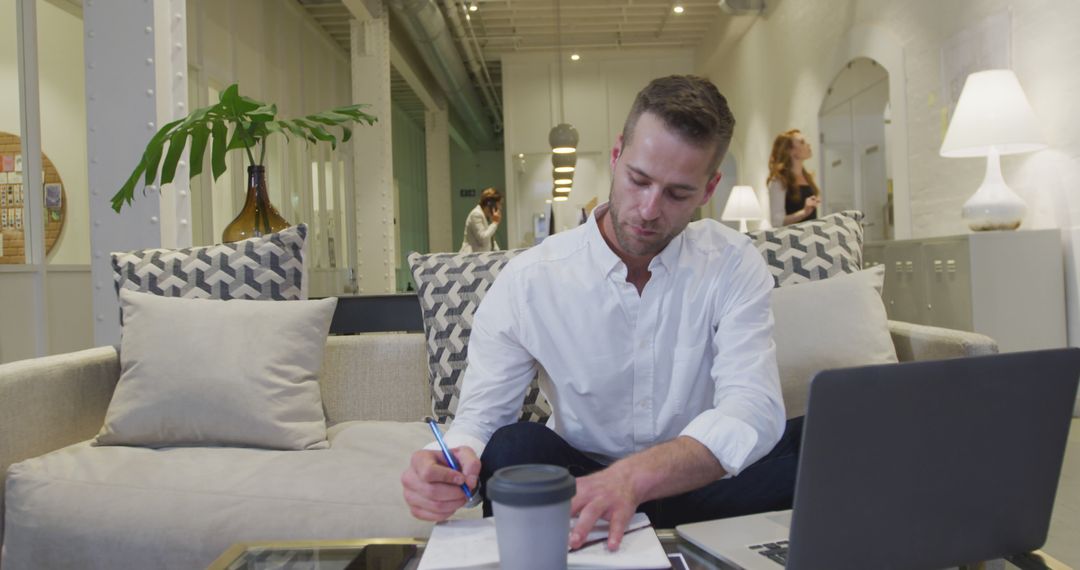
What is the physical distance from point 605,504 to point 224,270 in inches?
61.9

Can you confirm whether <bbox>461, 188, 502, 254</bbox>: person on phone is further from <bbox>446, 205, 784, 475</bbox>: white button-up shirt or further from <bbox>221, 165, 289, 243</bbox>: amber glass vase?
<bbox>446, 205, 784, 475</bbox>: white button-up shirt

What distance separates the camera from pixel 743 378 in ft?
4.15

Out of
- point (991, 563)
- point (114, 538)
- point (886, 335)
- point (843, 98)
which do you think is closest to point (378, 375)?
point (114, 538)

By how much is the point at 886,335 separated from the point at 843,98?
486cm

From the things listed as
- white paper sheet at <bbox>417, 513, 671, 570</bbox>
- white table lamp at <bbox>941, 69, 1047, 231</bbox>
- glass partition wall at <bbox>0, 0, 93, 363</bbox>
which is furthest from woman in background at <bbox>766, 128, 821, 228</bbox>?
white paper sheet at <bbox>417, 513, 671, 570</bbox>

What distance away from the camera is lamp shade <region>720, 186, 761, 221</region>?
8.03 meters

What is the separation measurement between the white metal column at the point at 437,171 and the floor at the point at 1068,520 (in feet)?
35.1

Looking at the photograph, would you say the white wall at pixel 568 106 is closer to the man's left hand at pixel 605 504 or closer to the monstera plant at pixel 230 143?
the monstera plant at pixel 230 143

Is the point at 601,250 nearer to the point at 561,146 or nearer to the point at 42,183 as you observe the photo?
the point at 42,183

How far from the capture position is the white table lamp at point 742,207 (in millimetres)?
8031

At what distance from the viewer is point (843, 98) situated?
6.28m

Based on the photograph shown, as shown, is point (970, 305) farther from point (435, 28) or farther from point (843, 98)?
point (435, 28)

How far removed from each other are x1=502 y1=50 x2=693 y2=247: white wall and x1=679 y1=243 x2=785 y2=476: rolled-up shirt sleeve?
387 inches

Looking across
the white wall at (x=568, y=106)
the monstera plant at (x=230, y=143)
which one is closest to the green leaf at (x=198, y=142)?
the monstera plant at (x=230, y=143)
